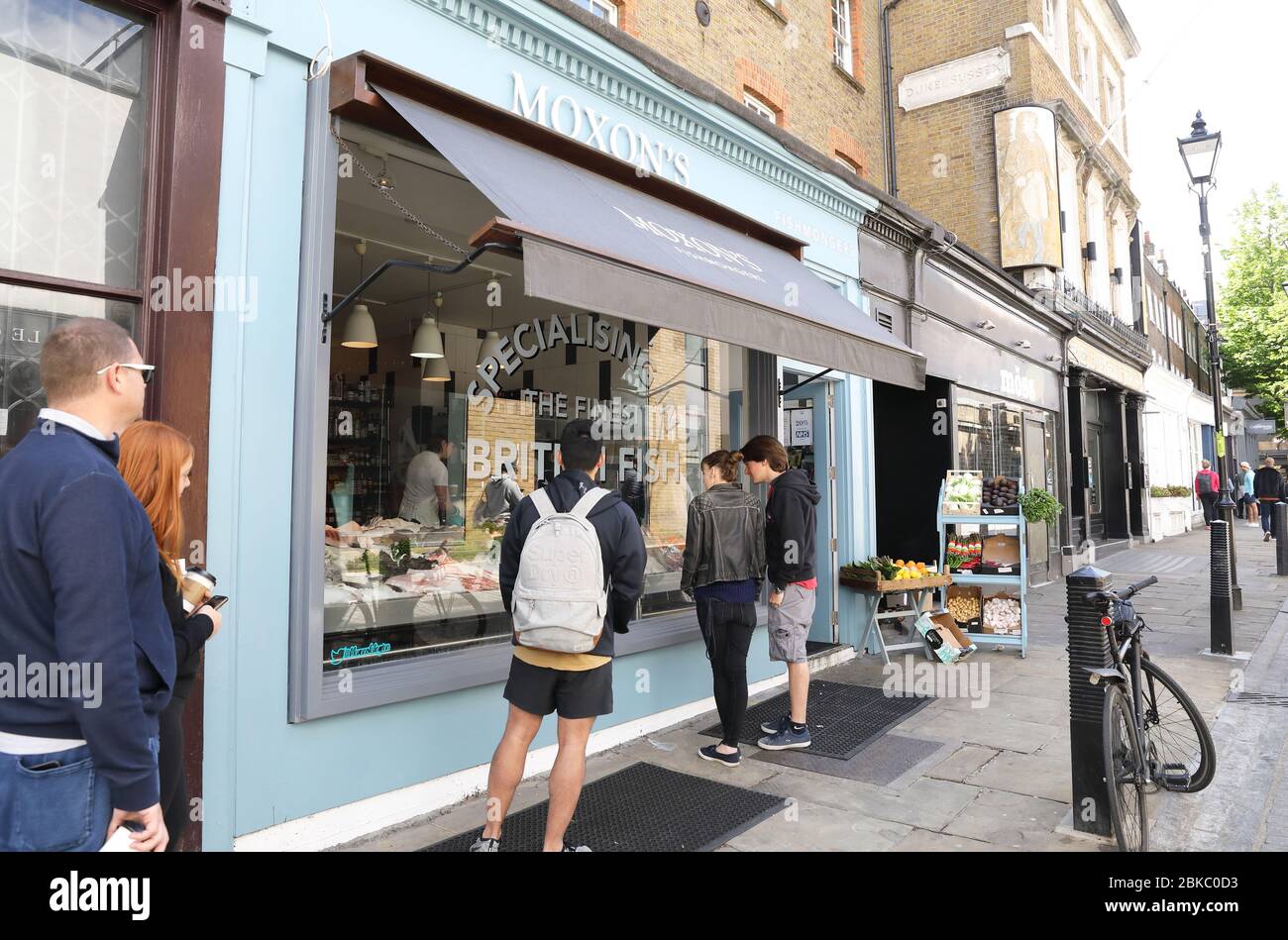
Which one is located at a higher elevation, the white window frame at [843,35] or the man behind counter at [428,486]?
the white window frame at [843,35]

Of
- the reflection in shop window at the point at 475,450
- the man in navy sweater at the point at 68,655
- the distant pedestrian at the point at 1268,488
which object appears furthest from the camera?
the distant pedestrian at the point at 1268,488

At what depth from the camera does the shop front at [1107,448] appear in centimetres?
1723

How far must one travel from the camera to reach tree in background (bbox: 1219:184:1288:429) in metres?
29.7

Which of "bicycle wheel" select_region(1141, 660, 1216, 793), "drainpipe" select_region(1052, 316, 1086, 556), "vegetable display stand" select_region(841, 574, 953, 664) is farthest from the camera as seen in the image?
"drainpipe" select_region(1052, 316, 1086, 556)

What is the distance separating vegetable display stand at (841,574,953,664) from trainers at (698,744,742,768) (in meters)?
3.12

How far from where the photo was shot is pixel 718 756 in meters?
5.20

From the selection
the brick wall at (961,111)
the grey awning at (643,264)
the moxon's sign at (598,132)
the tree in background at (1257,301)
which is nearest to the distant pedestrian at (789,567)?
the grey awning at (643,264)

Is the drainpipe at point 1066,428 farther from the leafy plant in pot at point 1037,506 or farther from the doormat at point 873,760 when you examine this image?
the doormat at point 873,760

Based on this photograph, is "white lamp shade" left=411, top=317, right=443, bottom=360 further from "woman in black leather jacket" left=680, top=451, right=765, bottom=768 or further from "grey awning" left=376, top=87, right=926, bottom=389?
"woman in black leather jacket" left=680, top=451, right=765, bottom=768

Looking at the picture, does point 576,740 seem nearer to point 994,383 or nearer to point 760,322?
point 760,322

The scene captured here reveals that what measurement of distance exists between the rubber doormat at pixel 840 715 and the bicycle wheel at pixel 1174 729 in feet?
5.65

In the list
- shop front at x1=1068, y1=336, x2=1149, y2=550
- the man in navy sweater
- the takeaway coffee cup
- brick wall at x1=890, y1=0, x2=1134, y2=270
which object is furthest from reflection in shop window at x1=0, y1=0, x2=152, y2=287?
shop front at x1=1068, y1=336, x2=1149, y2=550
